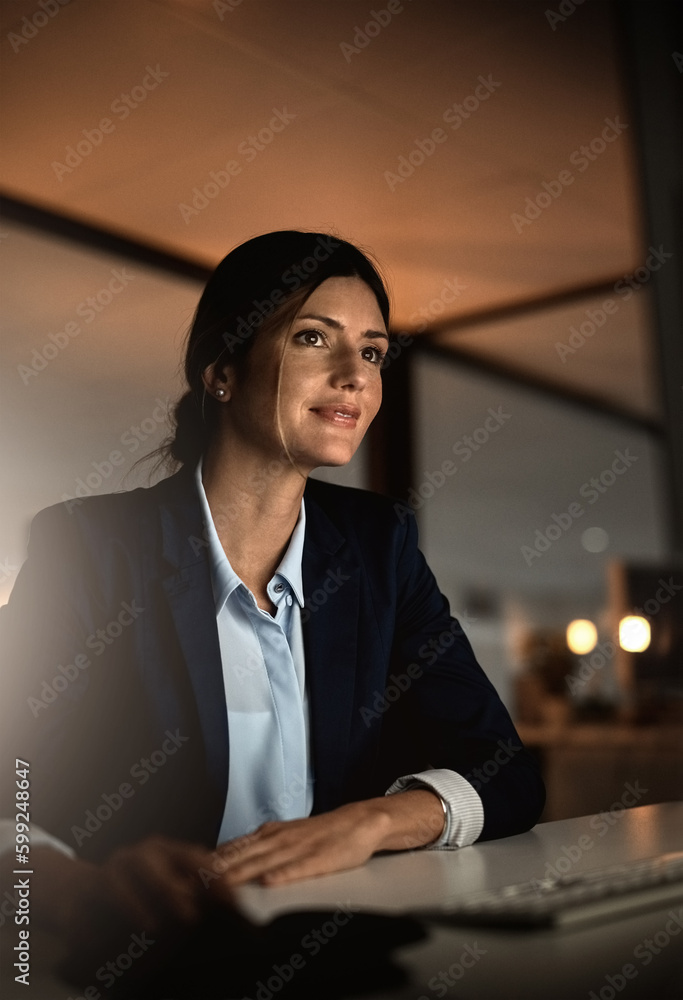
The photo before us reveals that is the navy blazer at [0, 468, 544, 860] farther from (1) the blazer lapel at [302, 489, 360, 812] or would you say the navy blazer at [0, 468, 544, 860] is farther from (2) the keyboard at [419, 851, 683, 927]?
(2) the keyboard at [419, 851, 683, 927]

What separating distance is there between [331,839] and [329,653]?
1.10 ft

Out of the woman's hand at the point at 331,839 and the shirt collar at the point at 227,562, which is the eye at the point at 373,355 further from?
the woman's hand at the point at 331,839

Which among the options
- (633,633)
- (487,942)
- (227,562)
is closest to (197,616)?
(227,562)

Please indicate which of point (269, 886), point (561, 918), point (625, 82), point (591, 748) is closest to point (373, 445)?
point (269, 886)

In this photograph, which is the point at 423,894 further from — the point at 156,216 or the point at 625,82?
the point at 625,82

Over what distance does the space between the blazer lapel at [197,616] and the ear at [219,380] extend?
0.52 feet

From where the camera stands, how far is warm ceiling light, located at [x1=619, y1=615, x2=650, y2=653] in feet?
12.2

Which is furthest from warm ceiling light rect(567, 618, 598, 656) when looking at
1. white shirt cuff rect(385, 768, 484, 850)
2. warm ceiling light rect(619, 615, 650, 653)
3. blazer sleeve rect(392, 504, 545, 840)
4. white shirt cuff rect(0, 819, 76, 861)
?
white shirt cuff rect(0, 819, 76, 861)

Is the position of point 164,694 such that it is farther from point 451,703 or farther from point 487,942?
point 487,942

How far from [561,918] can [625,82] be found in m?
2.25

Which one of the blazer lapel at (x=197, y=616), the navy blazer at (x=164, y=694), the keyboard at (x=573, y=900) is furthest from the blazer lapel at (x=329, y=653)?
the keyboard at (x=573, y=900)

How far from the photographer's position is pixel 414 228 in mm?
1748

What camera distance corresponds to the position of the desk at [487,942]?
2.08 feet

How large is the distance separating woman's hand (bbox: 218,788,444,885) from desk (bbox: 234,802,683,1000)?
0.02 metres
